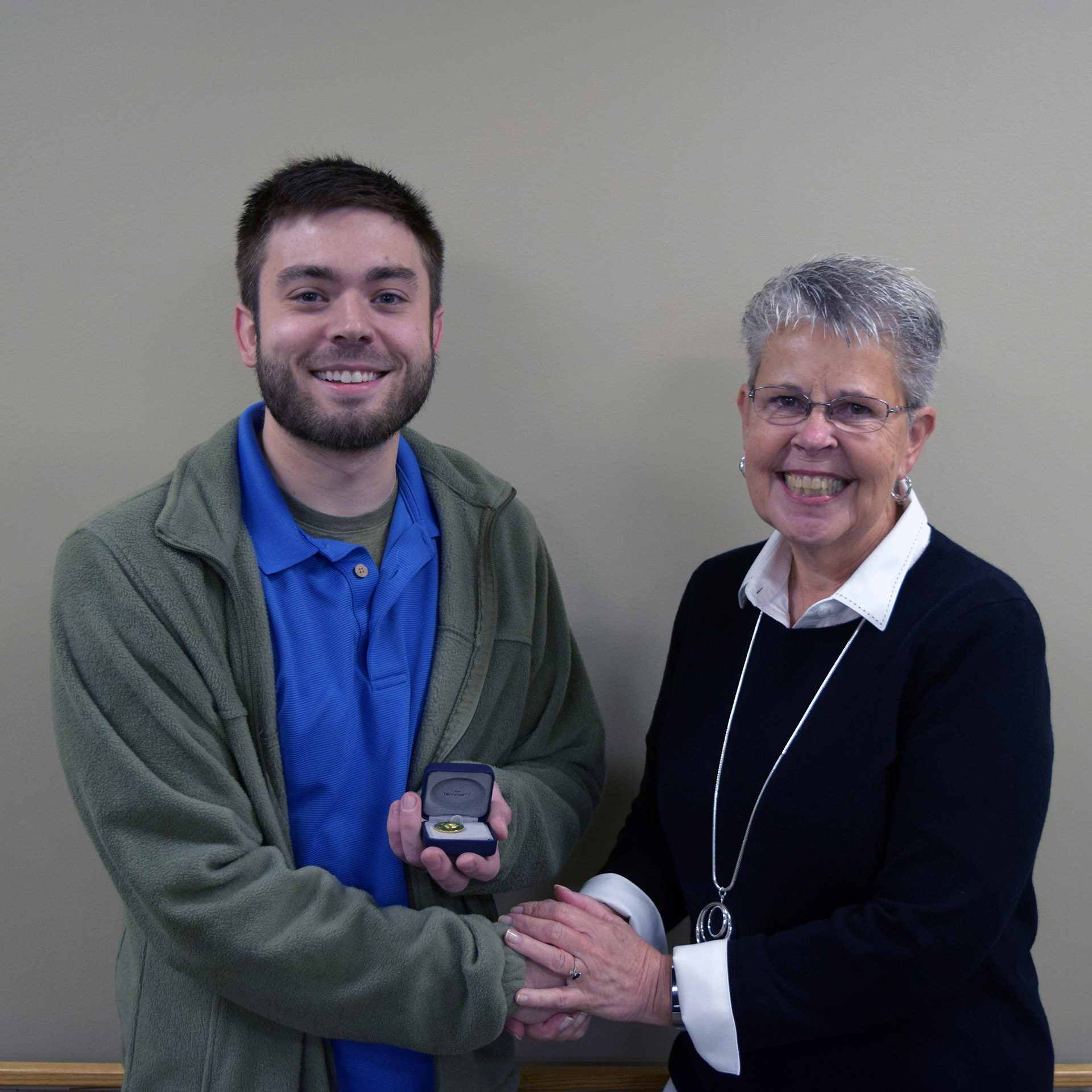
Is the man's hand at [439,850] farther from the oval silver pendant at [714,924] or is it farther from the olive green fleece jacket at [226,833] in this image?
the oval silver pendant at [714,924]

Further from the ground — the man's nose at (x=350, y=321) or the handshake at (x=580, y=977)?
the man's nose at (x=350, y=321)

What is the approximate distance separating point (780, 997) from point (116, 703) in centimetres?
94

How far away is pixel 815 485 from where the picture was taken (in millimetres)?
1331

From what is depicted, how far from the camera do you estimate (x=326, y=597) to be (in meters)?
1.34

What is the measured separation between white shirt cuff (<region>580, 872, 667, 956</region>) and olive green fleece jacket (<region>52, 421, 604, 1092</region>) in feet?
0.42

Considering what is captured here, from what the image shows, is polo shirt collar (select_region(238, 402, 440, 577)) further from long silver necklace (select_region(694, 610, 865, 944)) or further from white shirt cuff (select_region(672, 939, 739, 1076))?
white shirt cuff (select_region(672, 939, 739, 1076))

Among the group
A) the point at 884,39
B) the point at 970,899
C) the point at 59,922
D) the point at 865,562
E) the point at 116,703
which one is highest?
the point at 884,39

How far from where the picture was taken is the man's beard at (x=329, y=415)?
4.25 feet

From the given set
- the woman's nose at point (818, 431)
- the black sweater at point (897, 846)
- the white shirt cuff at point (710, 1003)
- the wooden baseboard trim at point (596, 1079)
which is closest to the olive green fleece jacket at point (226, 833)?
the white shirt cuff at point (710, 1003)

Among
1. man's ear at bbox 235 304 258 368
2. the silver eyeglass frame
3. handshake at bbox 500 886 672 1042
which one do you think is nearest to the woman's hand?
handshake at bbox 500 886 672 1042

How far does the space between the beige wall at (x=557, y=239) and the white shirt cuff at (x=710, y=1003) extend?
0.74 m

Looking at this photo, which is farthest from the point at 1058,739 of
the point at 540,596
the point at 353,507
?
the point at 353,507

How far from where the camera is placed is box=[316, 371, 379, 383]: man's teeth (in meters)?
1.31

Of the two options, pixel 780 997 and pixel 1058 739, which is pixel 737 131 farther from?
A: pixel 780 997
